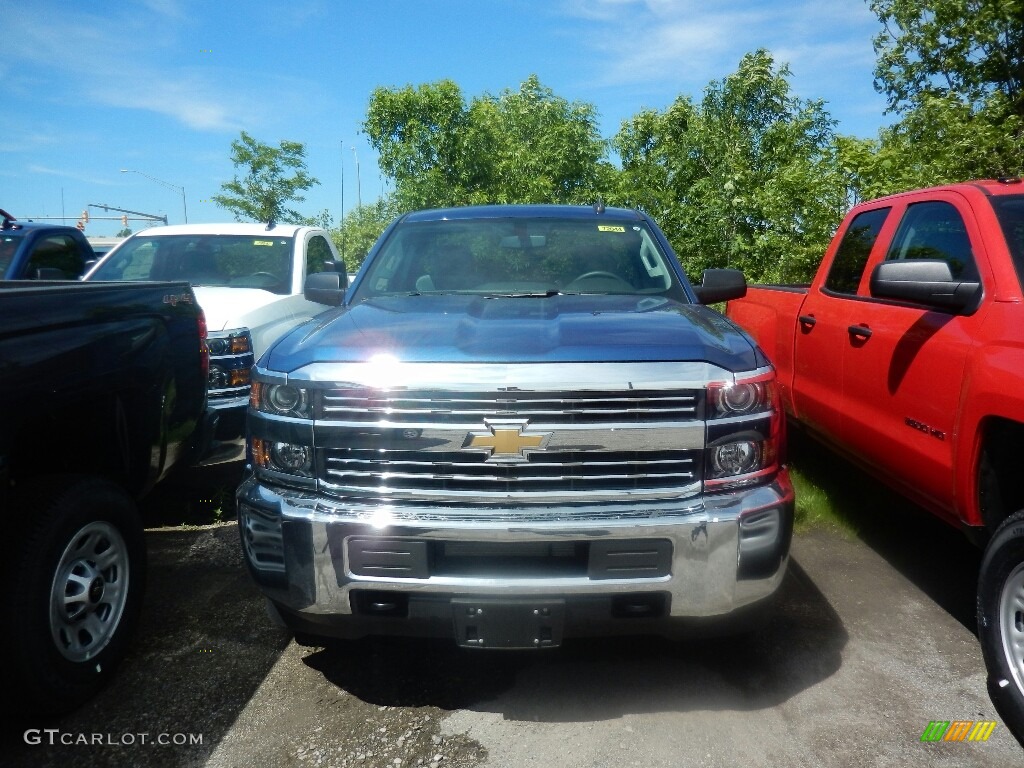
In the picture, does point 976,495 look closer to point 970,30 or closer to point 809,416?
point 809,416

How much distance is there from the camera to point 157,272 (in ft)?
23.8

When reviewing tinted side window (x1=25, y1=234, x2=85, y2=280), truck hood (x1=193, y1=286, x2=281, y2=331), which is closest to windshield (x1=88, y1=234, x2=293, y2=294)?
truck hood (x1=193, y1=286, x2=281, y2=331)

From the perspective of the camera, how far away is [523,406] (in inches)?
105

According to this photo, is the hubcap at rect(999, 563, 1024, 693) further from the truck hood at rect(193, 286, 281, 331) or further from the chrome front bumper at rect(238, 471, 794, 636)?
the truck hood at rect(193, 286, 281, 331)

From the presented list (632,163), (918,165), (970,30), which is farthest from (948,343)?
(970,30)

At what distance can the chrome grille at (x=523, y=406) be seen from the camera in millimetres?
2645

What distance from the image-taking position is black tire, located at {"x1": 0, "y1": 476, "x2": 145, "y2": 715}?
271 centimetres

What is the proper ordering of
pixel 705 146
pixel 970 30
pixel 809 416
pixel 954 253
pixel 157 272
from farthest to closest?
pixel 970 30 < pixel 705 146 < pixel 157 272 < pixel 809 416 < pixel 954 253

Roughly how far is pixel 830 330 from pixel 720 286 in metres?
0.78

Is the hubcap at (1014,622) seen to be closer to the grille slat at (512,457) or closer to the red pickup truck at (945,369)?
the red pickup truck at (945,369)

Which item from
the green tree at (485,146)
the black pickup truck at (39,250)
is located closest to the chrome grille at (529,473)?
the black pickup truck at (39,250)

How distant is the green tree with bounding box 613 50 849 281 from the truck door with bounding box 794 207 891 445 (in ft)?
16.4

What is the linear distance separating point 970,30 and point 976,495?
21.0m

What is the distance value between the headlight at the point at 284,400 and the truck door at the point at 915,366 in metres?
2.46
